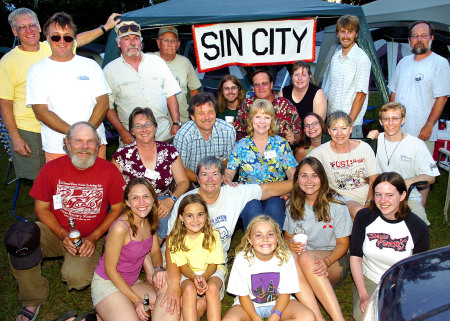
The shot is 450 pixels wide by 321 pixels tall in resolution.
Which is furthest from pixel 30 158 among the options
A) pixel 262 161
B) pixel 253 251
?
pixel 253 251

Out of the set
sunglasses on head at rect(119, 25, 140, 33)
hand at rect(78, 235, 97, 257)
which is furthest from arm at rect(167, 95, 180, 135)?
hand at rect(78, 235, 97, 257)

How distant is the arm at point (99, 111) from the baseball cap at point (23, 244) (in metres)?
1.26

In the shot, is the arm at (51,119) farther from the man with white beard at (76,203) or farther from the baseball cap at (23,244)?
the baseball cap at (23,244)

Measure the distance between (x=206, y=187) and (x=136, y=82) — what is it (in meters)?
2.05

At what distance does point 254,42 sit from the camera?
5.75m

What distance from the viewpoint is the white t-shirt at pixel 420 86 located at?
4.58 m

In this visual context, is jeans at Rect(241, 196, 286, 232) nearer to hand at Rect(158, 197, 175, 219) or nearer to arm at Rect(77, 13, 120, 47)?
hand at Rect(158, 197, 175, 219)

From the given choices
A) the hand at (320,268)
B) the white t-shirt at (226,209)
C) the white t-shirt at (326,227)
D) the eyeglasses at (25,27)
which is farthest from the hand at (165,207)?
the eyeglasses at (25,27)

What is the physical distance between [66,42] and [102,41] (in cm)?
1907

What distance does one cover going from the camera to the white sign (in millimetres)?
5648

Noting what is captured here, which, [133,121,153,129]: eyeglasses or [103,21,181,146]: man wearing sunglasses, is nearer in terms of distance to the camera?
[133,121,153,129]: eyeglasses

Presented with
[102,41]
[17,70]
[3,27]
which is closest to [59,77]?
[17,70]

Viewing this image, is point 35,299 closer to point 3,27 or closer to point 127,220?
point 127,220

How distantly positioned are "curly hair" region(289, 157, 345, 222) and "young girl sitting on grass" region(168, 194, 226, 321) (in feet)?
2.37
